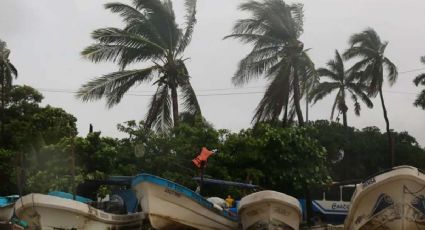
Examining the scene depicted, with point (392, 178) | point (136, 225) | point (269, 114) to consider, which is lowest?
point (136, 225)

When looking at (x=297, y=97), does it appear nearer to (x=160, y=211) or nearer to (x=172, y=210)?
(x=172, y=210)

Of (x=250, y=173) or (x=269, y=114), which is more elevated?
(x=269, y=114)

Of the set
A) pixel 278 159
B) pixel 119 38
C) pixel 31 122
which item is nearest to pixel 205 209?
pixel 278 159

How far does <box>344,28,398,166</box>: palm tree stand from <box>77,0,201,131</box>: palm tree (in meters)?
12.4

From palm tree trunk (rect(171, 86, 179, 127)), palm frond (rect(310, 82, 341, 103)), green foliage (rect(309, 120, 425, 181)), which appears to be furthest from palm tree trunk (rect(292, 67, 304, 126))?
palm frond (rect(310, 82, 341, 103))

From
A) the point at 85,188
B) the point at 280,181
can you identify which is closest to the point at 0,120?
the point at 85,188

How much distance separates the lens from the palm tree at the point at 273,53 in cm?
2395

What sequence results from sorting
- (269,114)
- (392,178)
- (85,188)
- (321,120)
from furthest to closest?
1. (321,120)
2. (269,114)
3. (85,188)
4. (392,178)

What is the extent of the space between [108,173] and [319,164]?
27.3 feet

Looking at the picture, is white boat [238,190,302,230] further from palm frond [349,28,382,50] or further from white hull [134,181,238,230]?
palm frond [349,28,382,50]

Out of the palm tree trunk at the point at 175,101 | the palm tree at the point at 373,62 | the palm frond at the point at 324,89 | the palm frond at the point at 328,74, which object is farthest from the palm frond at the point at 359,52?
the palm tree trunk at the point at 175,101

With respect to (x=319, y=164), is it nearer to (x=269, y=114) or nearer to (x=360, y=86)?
(x=269, y=114)

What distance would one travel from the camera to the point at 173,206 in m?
14.1

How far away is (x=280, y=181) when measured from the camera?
21344 millimetres
